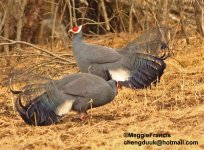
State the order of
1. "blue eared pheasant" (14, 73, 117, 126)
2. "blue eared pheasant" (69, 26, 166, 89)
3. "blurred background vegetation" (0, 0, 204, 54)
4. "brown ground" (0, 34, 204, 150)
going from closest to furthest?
"brown ground" (0, 34, 204, 150)
"blue eared pheasant" (14, 73, 117, 126)
"blue eared pheasant" (69, 26, 166, 89)
"blurred background vegetation" (0, 0, 204, 54)

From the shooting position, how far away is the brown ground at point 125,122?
5918mm

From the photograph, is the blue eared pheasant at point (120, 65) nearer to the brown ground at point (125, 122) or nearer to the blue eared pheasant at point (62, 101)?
the brown ground at point (125, 122)

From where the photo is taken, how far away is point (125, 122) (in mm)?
6660

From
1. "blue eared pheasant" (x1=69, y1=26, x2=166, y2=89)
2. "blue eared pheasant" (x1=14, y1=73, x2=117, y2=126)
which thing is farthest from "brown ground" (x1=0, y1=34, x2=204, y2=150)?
"blue eared pheasant" (x1=69, y1=26, x2=166, y2=89)

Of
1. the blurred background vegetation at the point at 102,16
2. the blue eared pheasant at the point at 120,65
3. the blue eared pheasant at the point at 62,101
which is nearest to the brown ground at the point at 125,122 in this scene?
the blue eared pheasant at the point at 62,101

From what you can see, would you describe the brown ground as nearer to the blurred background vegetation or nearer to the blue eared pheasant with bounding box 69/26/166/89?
the blue eared pheasant with bounding box 69/26/166/89

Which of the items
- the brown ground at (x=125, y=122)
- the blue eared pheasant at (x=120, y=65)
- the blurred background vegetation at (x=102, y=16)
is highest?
the blurred background vegetation at (x=102, y=16)

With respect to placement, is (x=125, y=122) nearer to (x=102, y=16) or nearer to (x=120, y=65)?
(x=120, y=65)

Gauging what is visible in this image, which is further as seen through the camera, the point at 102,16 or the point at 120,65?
the point at 102,16

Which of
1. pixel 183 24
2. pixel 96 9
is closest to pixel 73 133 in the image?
pixel 183 24

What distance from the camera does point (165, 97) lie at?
8008 mm

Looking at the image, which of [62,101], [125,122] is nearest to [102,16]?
[62,101]

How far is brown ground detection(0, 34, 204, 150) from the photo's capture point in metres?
5.92

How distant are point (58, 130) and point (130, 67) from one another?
6.61 ft
